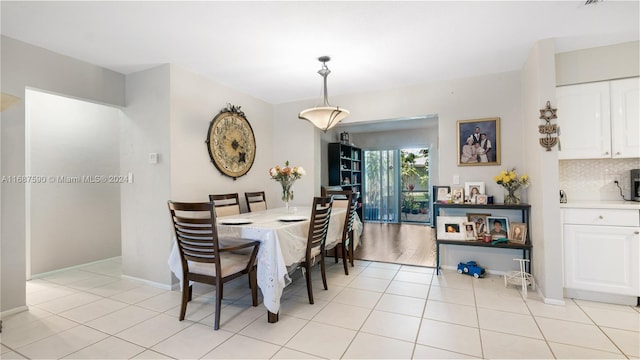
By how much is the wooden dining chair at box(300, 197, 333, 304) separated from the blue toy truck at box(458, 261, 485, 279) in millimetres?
1719

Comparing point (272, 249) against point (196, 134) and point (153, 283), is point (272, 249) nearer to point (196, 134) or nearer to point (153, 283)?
point (153, 283)

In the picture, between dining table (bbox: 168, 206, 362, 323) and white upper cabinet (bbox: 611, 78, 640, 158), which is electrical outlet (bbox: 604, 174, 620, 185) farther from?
dining table (bbox: 168, 206, 362, 323)

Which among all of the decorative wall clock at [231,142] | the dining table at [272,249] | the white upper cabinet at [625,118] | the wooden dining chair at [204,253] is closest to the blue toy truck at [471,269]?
the white upper cabinet at [625,118]

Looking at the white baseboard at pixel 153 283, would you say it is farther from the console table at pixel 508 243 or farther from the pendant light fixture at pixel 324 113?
the console table at pixel 508 243

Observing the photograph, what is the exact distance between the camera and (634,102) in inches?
108

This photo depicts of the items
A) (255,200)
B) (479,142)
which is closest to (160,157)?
(255,200)

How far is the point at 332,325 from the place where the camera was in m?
2.30

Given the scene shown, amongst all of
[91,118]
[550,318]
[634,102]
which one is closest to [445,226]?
[550,318]

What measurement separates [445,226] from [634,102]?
208 centimetres

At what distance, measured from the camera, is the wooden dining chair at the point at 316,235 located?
2.70 metres

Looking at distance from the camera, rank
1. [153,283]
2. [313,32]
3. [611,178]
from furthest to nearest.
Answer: [153,283]
[611,178]
[313,32]

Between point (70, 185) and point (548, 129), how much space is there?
225 inches

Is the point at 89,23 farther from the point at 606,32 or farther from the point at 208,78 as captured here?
the point at 606,32

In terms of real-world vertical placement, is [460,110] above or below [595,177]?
above
